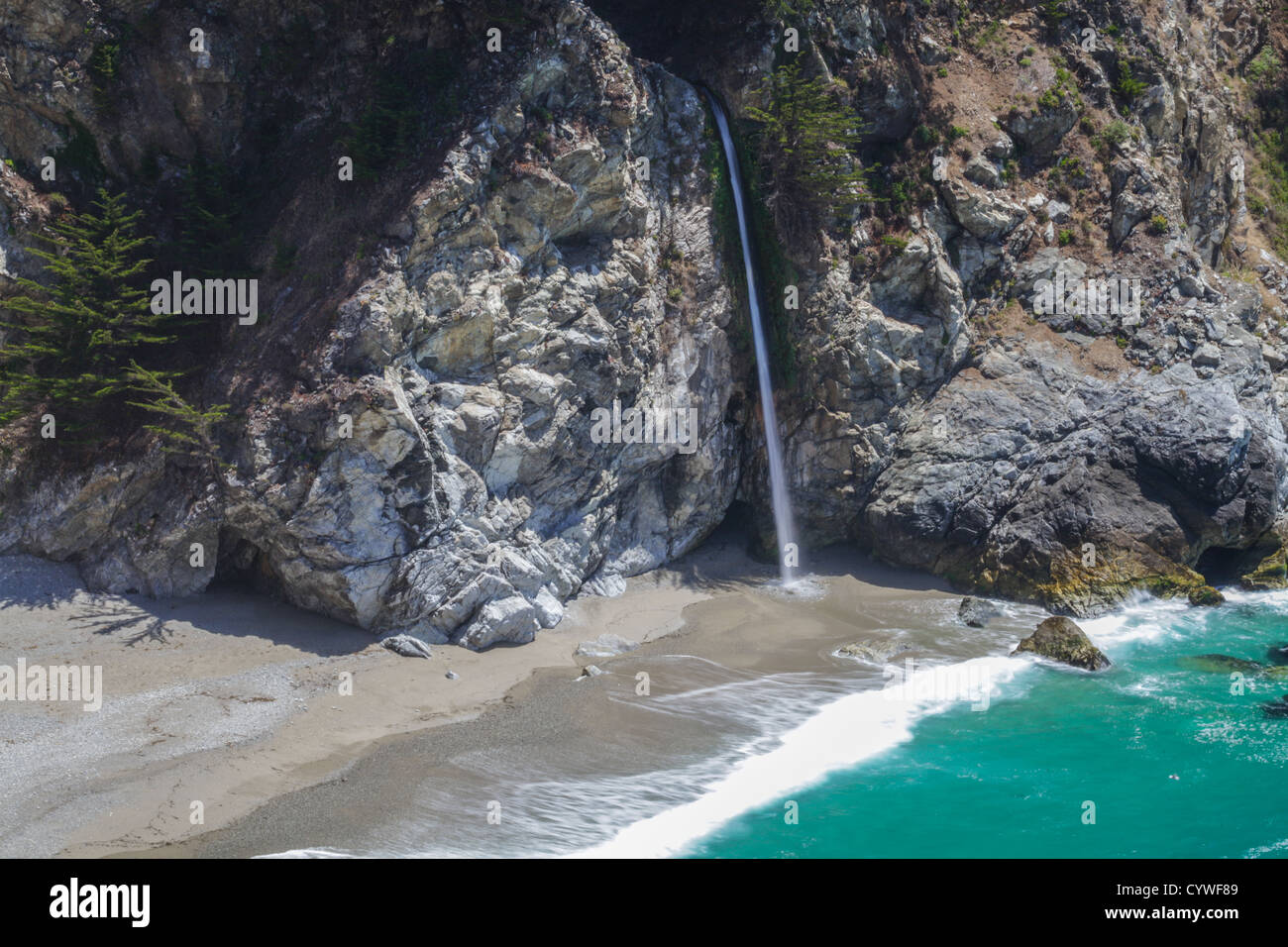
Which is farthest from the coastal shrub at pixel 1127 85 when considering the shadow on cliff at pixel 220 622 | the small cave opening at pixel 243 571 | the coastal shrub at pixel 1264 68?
the small cave opening at pixel 243 571

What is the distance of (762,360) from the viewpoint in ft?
83.3

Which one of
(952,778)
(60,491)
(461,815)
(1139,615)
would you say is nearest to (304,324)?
(60,491)

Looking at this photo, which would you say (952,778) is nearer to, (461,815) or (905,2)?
(461,815)

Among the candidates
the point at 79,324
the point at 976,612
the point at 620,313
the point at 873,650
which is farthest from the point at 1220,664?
the point at 79,324

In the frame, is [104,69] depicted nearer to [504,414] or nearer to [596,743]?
[504,414]

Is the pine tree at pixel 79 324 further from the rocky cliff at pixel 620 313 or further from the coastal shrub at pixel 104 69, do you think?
the coastal shrub at pixel 104 69

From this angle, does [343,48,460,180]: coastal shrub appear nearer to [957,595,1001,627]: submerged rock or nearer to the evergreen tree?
the evergreen tree

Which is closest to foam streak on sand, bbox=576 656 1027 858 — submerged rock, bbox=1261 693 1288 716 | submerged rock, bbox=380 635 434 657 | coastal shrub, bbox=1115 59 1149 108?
submerged rock, bbox=1261 693 1288 716

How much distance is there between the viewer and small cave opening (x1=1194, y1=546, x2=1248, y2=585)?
25.0 meters

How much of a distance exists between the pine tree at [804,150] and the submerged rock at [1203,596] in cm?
1350

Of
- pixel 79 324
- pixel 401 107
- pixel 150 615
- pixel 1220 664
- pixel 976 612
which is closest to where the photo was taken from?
pixel 150 615

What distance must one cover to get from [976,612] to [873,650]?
359 centimetres

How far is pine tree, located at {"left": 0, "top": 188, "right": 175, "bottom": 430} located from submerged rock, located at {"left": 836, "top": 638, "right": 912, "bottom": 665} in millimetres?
16001

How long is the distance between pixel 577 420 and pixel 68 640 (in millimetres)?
11216
